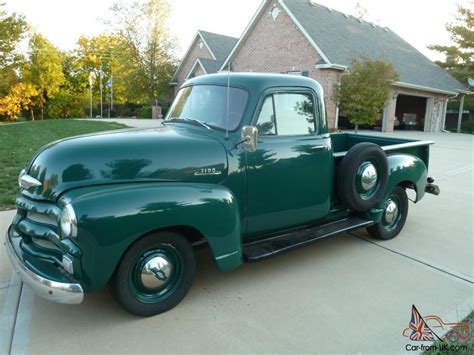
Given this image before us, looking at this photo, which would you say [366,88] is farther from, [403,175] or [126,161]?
[126,161]

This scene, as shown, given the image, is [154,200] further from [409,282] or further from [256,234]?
[409,282]

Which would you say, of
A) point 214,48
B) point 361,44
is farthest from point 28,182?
point 214,48

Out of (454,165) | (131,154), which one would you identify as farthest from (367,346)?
(454,165)

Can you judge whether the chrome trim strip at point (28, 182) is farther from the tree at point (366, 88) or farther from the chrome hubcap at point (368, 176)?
the tree at point (366, 88)

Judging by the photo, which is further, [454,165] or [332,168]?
[454,165]

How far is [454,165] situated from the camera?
36.1 ft

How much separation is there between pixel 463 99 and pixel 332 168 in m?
30.7

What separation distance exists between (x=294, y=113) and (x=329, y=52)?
1719cm

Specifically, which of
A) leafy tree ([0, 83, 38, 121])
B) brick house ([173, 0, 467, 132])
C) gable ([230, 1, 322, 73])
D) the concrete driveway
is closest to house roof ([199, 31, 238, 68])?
brick house ([173, 0, 467, 132])

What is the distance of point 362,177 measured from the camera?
4.02 m

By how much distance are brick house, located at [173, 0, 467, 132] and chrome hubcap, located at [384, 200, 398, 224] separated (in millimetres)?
14281

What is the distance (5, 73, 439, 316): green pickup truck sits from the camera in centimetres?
259

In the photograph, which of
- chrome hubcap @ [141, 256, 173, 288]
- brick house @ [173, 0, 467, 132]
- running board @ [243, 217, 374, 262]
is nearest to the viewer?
chrome hubcap @ [141, 256, 173, 288]

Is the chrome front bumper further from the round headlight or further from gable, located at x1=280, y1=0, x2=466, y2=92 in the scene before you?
gable, located at x1=280, y1=0, x2=466, y2=92
